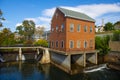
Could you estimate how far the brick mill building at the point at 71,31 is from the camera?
21984 millimetres

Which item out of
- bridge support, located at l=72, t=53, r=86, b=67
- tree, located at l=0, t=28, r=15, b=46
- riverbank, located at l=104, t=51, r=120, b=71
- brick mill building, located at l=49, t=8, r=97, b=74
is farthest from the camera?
tree, located at l=0, t=28, r=15, b=46

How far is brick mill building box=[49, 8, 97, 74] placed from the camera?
21.8 meters

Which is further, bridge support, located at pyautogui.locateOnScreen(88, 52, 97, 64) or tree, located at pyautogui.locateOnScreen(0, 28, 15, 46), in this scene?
tree, located at pyautogui.locateOnScreen(0, 28, 15, 46)

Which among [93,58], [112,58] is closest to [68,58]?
[93,58]

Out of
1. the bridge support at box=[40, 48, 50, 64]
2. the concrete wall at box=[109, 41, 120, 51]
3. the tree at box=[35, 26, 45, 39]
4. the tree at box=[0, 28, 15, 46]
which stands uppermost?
the tree at box=[35, 26, 45, 39]

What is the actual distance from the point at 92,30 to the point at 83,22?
3337mm

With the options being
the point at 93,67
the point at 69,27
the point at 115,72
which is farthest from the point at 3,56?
the point at 115,72

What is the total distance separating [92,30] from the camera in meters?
26.3

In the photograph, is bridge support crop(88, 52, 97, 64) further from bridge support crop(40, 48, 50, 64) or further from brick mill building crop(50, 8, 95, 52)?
bridge support crop(40, 48, 50, 64)

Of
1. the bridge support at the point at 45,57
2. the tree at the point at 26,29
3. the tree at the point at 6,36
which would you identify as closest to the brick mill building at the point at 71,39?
the bridge support at the point at 45,57

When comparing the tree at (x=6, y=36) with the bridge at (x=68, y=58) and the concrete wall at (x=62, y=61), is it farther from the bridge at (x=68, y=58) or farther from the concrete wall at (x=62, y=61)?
the concrete wall at (x=62, y=61)

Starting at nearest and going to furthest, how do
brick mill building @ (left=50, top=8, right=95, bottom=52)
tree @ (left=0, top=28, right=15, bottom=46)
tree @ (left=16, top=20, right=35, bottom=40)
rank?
brick mill building @ (left=50, top=8, right=95, bottom=52), tree @ (left=0, top=28, right=15, bottom=46), tree @ (left=16, top=20, right=35, bottom=40)

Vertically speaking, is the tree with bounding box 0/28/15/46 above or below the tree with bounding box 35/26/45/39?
below

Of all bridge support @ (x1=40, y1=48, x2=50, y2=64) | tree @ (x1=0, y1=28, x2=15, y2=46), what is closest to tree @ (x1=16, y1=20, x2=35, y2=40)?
tree @ (x1=0, y1=28, x2=15, y2=46)
